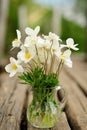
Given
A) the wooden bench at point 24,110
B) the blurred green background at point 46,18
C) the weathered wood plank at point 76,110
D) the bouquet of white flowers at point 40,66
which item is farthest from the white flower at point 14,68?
the blurred green background at point 46,18

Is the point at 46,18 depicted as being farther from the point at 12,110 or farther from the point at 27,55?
the point at 27,55

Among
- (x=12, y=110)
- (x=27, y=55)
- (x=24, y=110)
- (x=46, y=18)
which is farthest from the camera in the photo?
(x=46, y=18)

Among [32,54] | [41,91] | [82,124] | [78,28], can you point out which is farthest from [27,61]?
[78,28]

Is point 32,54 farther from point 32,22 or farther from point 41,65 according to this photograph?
point 32,22

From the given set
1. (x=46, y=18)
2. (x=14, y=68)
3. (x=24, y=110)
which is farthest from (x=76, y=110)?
(x=46, y=18)

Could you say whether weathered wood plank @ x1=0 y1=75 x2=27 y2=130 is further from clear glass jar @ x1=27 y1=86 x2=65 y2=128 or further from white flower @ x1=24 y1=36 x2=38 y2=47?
white flower @ x1=24 y1=36 x2=38 y2=47
